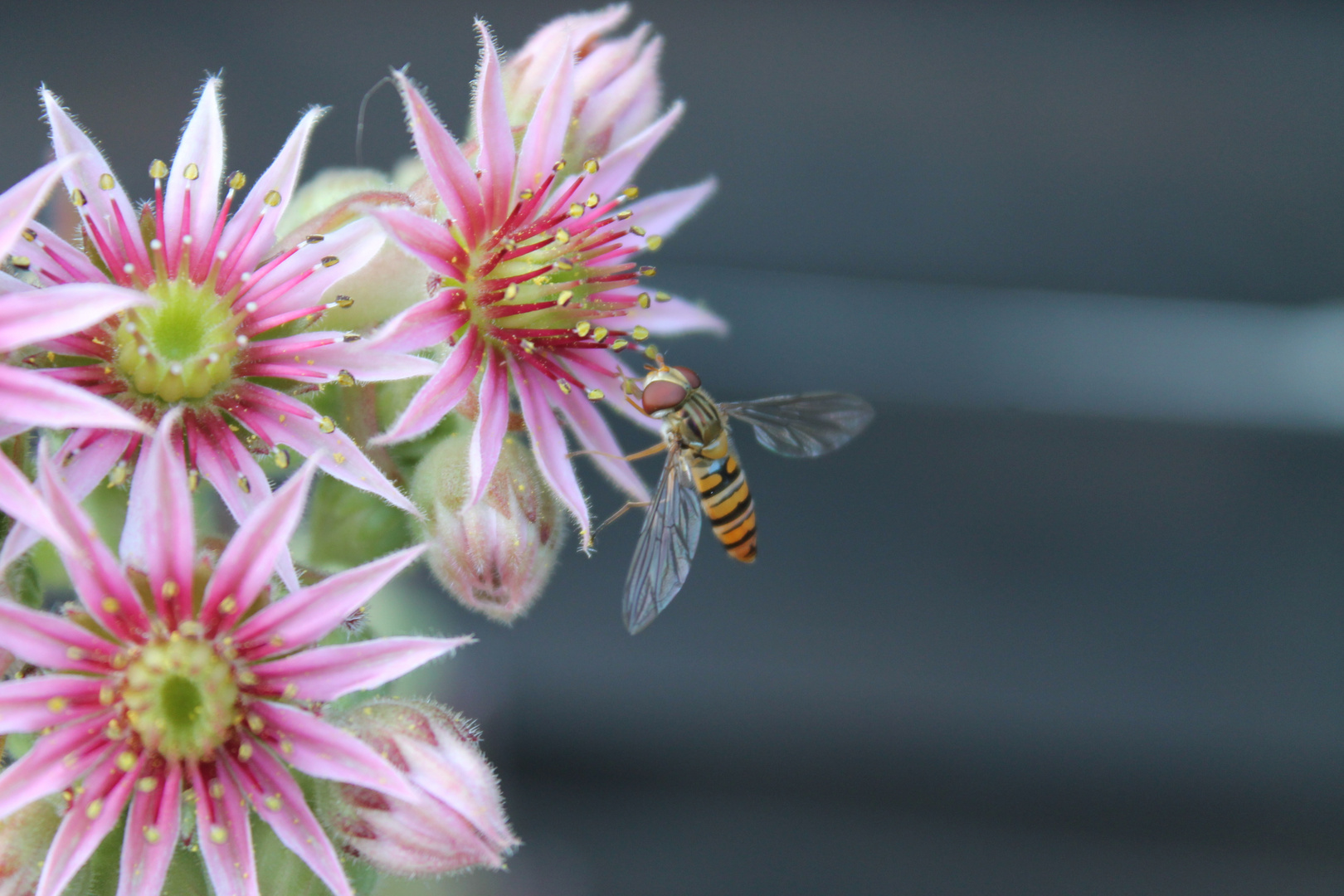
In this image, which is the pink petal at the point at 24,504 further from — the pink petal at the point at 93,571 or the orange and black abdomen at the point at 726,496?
the orange and black abdomen at the point at 726,496

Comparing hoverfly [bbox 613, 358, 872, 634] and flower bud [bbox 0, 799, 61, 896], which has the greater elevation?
hoverfly [bbox 613, 358, 872, 634]

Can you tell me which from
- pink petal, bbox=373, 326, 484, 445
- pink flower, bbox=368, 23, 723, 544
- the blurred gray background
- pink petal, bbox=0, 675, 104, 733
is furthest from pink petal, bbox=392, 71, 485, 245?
the blurred gray background

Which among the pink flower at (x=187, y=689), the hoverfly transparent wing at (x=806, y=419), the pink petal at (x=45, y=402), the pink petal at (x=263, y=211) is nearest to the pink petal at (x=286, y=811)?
the pink flower at (x=187, y=689)

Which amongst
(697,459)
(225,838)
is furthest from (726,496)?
(225,838)

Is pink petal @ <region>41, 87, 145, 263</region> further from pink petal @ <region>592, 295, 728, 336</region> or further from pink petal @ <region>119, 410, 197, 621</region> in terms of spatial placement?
pink petal @ <region>592, 295, 728, 336</region>

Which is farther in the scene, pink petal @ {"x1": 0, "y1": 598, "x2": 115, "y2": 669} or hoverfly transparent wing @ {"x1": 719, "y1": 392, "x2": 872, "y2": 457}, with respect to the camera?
hoverfly transparent wing @ {"x1": 719, "y1": 392, "x2": 872, "y2": 457}

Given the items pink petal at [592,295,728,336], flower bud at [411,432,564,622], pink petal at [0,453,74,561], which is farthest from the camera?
pink petal at [592,295,728,336]

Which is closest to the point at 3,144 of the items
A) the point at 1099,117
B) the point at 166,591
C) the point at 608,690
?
the point at 608,690
